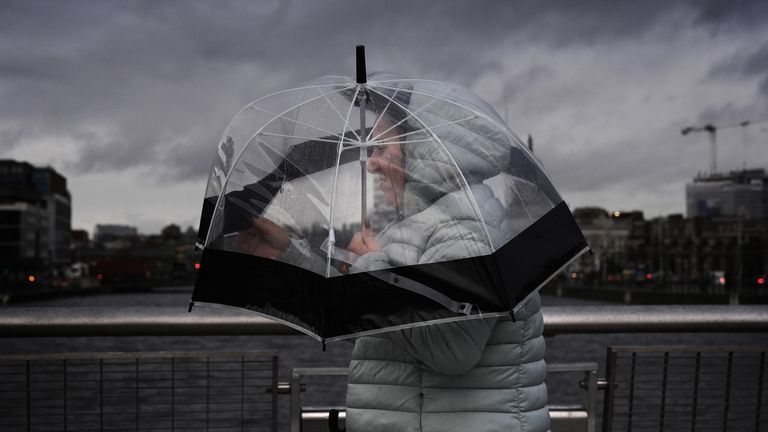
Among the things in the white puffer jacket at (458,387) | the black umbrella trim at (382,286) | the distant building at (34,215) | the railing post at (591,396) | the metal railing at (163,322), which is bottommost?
the railing post at (591,396)

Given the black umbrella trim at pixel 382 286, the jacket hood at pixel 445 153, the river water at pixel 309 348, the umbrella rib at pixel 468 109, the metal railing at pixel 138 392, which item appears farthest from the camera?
the river water at pixel 309 348

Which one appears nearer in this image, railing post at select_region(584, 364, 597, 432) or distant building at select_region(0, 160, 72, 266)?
railing post at select_region(584, 364, 597, 432)

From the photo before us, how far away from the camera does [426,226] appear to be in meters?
2.09

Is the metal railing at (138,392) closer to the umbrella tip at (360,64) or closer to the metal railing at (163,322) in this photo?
the metal railing at (163,322)

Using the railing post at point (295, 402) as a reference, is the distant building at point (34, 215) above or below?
above

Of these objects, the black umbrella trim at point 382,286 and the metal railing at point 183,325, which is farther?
the metal railing at point 183,325

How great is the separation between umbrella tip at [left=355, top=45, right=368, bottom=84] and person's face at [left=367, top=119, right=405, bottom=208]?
168mm

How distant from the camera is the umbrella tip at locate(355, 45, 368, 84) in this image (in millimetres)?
2176

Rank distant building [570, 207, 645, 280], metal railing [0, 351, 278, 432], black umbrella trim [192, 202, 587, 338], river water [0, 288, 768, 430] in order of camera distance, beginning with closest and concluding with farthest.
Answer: black umbrella trim [192, 202, 587, 338], metal railing [0, 351, 278, 432], river water [0, 288, 768, 430], distant building [570, 207, 645, 280]

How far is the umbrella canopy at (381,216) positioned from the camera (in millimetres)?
2037

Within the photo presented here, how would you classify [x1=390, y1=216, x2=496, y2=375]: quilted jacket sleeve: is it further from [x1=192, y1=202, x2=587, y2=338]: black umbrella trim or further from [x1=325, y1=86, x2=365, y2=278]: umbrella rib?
[x1=325, y1=86, x2=365, y2=278]: umbrella rib

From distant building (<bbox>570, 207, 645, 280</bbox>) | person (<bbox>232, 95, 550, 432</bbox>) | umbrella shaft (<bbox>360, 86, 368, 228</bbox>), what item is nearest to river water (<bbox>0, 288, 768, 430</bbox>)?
person (<bbox>232, 95, 550, 432</bbox>)

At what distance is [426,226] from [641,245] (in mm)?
142753

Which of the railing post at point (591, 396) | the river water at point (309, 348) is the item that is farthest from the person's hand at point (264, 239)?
the railing post at point (591, 396)
